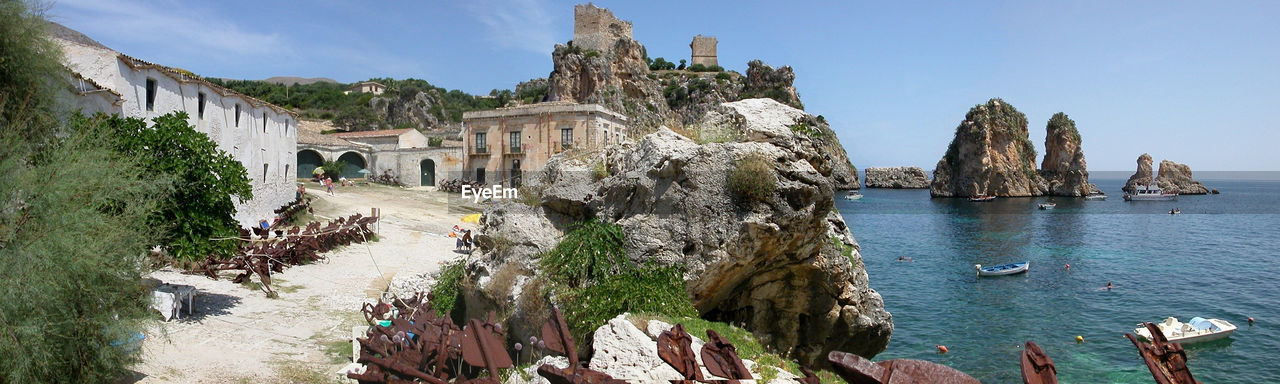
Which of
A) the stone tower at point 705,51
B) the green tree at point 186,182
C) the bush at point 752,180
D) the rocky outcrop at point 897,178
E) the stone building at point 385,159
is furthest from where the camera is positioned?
the rocky outcrop at point 897,178

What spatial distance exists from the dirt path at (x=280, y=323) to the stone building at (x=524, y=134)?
20.3 meters

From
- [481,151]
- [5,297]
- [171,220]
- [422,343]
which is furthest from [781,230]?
[481,151]

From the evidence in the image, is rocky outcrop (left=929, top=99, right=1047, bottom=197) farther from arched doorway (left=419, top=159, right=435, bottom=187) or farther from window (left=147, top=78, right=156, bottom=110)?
window (left=147, top=78, right=156, bottom=110)

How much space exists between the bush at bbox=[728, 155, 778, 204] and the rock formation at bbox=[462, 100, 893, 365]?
0.07m

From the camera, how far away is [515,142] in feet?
152

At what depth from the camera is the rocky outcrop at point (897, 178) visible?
158m

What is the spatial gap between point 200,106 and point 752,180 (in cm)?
1873

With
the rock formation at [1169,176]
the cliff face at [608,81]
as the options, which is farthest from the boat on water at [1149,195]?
the cliff face at [608,81]

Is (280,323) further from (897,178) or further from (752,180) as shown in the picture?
(897,178)

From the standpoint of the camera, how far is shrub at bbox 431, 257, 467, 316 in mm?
11338

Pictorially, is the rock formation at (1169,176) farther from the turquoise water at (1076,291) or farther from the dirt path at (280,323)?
the dirt path at (280,323)

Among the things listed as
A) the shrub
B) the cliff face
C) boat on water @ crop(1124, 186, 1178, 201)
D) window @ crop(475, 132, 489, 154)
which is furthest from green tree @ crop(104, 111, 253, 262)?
boat on water @ crop(1124, 186, 1178, 201)

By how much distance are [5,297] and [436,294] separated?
18.8ft

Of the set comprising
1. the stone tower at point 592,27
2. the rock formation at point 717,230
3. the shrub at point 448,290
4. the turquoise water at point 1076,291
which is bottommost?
the turquoise water at point 1076,291
